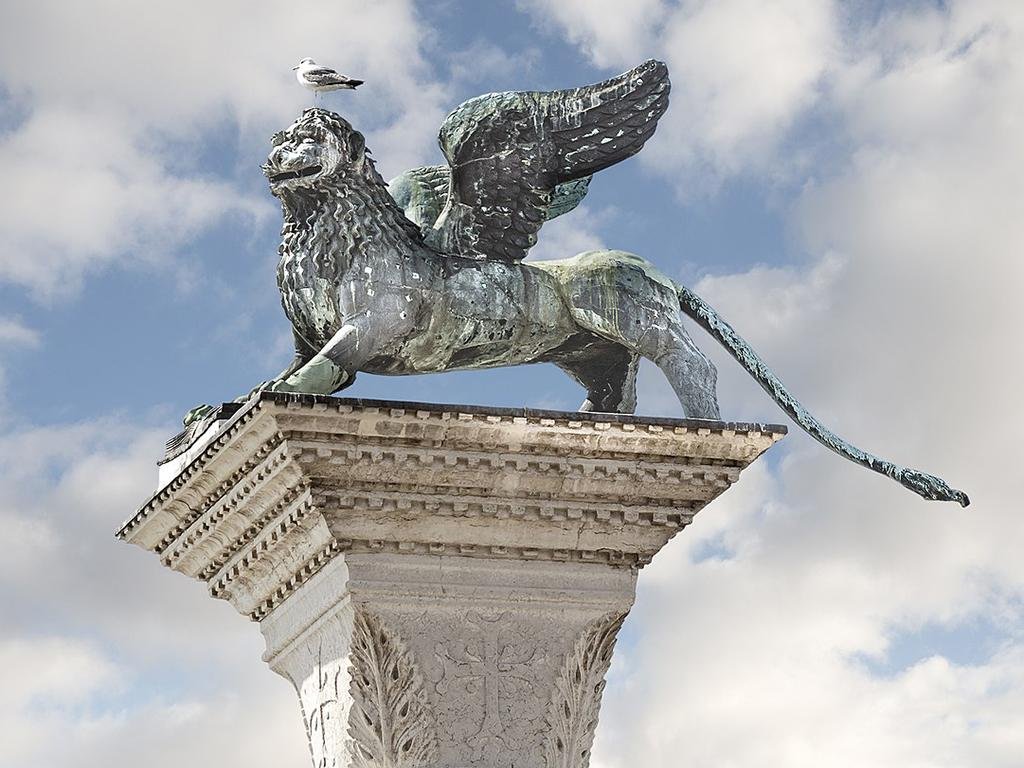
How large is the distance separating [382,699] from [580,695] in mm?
972

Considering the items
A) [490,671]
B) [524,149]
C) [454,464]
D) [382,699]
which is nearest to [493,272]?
[524,149]

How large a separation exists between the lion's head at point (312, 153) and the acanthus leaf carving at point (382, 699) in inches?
Result: 84.2

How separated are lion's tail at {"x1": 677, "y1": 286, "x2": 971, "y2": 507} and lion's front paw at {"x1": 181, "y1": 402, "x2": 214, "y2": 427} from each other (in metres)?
2.49

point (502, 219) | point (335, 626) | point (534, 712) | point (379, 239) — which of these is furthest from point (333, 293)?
point (534, 712)

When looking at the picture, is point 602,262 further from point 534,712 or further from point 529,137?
point 534,712

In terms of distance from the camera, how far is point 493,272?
1004 centimetres

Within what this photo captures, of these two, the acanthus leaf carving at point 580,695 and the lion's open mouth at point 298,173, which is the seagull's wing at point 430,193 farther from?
the acanthus leaf carving at point 580,695

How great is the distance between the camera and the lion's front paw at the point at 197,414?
32.8 ft

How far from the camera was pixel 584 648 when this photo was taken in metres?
9.69

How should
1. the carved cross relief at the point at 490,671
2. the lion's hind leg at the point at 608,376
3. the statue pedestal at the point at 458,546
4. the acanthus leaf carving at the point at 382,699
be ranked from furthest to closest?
the lion's hind leg at the point at 608,376, the carved cross relief at the point at 490,671, the acanthus leaf carving at the point at 382,699, the statue pedestal at the point at 458,546

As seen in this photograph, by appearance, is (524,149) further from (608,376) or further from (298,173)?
(608,376)

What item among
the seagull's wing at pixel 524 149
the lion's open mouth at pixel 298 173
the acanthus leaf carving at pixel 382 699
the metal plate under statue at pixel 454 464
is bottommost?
the acanthus leaf carving at pixel 382 699

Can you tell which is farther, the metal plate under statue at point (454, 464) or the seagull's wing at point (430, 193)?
the seagull's wing at point (430, 193)

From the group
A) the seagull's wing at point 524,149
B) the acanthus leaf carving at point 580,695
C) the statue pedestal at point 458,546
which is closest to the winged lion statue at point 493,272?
the seagull's wing at point 524,149
